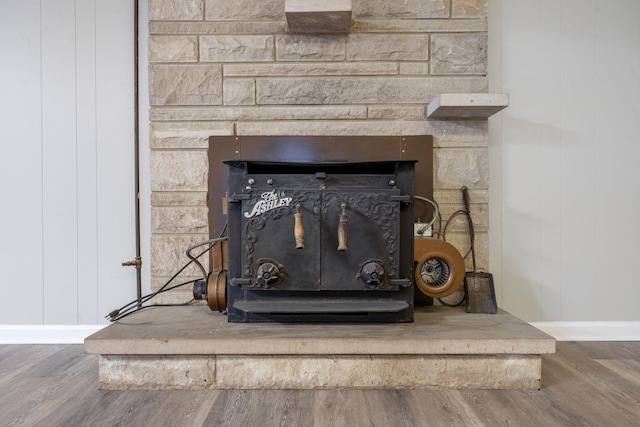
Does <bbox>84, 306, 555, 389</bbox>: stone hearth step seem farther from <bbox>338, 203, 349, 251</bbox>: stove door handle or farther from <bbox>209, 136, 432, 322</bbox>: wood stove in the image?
<bbox>338, 203, 349, 251</bbox>: stove door handle

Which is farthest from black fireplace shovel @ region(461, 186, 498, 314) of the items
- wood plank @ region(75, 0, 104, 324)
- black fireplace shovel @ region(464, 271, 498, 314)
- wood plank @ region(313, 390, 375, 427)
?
wood plank @ region(75, 0, 104, 324)

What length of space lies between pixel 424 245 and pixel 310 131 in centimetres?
78

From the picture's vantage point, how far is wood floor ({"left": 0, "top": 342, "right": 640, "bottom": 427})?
1.05m

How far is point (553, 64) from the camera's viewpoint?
70.1 inches

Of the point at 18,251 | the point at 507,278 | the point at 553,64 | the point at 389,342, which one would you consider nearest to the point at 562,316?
the point at 507,278

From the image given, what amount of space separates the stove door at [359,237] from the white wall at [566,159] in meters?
0.79

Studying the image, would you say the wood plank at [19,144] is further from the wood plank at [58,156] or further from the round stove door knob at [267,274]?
the round stove door knob at [267,274]

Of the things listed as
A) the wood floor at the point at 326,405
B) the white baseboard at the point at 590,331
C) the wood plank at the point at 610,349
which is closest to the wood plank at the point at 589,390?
the wood floor at the point at 326,405

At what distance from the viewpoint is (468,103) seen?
1518 millimetres

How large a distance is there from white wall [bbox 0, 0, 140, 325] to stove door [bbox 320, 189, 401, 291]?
1.13 m

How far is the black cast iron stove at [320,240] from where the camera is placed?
128cm

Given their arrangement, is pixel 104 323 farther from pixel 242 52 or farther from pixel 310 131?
pixel 242 52

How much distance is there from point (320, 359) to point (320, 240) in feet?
1.39

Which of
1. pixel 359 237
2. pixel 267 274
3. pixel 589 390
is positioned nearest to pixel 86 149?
pixel 267 274
